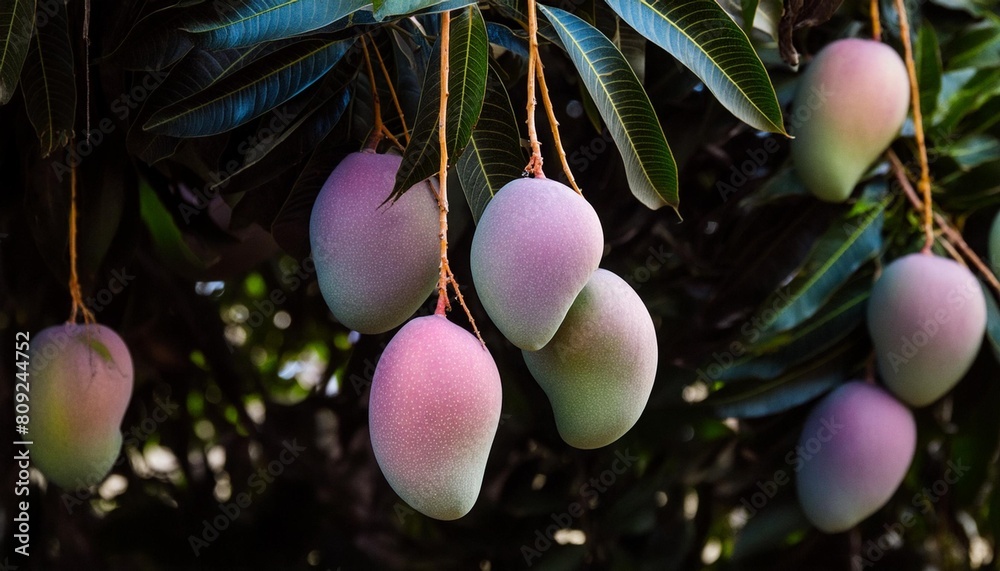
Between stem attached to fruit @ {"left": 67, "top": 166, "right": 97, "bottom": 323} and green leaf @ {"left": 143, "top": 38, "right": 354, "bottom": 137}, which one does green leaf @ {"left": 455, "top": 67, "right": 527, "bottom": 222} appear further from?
stem attached to fruit @ {"left": 67, "top": 166, "right": 97, "bottom": 323}

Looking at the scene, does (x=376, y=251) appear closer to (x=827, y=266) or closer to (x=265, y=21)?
(x=265, y=21)

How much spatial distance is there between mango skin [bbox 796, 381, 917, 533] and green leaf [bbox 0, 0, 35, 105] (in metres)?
0.76

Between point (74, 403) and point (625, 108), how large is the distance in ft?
1.52

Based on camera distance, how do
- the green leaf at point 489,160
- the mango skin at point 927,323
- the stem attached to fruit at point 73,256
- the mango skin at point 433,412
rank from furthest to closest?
the mango skin at point 927,323
the stem attached to fruit at point 73,256
the green leaf at point 489,160
the mango skin at point 433,412

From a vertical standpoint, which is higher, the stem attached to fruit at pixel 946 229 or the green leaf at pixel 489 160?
Answer: the green leaf at pixel 489 160

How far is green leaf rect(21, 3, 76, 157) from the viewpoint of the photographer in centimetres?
59

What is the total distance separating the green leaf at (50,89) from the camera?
0.59m

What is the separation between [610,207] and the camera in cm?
106

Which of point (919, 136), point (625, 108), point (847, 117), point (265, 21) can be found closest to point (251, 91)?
point (265, 21)

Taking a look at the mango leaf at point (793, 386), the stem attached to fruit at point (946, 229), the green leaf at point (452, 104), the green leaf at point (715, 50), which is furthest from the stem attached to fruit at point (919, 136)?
the green leaf at point (452, 104)

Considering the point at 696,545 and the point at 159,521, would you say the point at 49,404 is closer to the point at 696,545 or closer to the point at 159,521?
the point at 159,521

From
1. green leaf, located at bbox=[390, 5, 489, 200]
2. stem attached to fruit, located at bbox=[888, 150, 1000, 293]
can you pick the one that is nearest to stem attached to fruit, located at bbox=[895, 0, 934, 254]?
stem attached to fruit, located at bbox=[888, 150, 1000, 293]

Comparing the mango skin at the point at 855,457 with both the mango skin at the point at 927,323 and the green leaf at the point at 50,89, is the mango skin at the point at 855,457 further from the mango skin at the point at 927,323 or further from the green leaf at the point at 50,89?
the green leaf at the point at 50,89

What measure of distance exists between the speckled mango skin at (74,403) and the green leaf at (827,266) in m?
0.60
